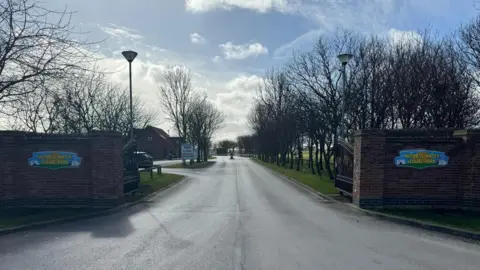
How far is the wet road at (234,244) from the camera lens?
523cm

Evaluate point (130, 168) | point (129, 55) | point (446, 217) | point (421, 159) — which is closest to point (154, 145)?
point (130, 168)

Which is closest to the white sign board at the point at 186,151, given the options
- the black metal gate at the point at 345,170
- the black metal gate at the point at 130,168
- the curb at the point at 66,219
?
the black metal gate at the point at 130,168

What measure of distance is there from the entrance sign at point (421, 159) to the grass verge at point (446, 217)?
1477mm

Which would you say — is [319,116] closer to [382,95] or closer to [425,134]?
[382,95]

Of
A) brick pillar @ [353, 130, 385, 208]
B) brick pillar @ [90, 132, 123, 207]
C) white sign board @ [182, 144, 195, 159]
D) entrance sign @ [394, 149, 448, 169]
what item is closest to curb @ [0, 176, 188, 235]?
brick pillar @ [90, 132, 123, 207]

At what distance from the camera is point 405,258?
5508mm

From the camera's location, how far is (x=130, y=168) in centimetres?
1274

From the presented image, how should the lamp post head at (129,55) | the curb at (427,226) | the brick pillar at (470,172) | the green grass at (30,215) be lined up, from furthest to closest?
1. the lamp post head at (129,55)
2. the brick pillar at (470,172)
3. the green grass at (30,215)
4. the curb at (427,226)

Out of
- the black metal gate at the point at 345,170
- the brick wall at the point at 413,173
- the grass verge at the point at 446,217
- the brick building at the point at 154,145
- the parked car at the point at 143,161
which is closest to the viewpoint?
the grass verge at the point at 446,217

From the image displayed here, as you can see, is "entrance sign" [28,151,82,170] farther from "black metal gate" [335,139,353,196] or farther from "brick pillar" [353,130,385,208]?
"black metal gate" [335,139,353,196]

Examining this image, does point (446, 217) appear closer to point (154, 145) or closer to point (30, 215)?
point (30, 215)

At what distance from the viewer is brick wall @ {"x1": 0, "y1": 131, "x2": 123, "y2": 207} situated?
9.84 m

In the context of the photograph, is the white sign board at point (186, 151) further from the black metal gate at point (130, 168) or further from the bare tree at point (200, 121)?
the black metal gate at point (130, 168)

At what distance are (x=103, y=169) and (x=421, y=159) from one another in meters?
10.7
